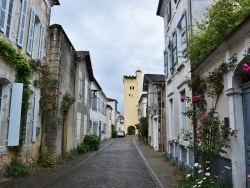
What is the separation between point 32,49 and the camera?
361 inches

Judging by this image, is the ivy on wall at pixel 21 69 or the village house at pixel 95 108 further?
the village house at pixel 95 108

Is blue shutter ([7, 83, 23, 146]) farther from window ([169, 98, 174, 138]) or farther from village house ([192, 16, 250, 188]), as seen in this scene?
window ([169, 98, 174, 138])

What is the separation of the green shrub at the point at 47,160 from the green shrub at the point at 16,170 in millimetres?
1661

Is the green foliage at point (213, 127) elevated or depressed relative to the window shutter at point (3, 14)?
depressed

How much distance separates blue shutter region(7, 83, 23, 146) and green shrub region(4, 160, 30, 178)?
2.76 ft

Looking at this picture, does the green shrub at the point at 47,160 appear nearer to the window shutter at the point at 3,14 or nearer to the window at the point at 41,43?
the window at the point at 41,43

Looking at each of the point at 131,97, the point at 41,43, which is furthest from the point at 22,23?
the point at 131,97

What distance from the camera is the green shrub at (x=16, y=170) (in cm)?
745

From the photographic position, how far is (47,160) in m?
9.88

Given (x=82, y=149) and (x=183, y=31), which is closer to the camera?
(x=183, y=31)

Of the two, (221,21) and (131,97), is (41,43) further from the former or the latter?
(131,97)

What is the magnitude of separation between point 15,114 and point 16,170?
1.78 metres

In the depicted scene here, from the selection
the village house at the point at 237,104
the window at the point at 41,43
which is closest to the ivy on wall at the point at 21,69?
the window at the point at 41,43

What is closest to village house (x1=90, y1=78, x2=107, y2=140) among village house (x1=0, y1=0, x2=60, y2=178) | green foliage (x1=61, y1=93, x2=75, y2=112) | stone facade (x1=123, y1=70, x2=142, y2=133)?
green foliage (x1=61, y1=93, x2=75, y2=112)
